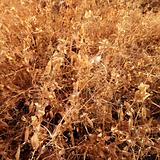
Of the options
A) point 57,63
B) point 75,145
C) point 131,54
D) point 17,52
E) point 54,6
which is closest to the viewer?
point 57,63

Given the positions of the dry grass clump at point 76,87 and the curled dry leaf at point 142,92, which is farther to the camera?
the dry grass clump at point 76,87

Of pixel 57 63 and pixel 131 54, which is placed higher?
pixel 57 63

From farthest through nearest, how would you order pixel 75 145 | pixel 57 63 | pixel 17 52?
pixel 17 52, pixel 75 145, pixel 57 63

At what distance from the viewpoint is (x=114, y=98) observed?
1.53 meters

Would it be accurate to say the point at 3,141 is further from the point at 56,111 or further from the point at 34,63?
the point at 34,63

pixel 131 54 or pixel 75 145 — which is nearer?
pixel 75 145

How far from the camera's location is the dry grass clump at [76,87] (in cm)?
129

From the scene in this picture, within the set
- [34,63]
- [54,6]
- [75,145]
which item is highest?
[54,6]

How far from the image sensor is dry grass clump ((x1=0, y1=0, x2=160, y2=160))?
1.29m

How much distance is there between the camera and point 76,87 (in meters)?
1.27

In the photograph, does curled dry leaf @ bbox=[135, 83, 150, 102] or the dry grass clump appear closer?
curled dry leaf @ bbox=[135, 83, 150, 102]

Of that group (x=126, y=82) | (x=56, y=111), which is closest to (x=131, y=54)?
(x=126, y=82)

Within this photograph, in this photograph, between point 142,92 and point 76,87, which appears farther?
point 76,87

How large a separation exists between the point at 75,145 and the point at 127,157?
0.21 m
